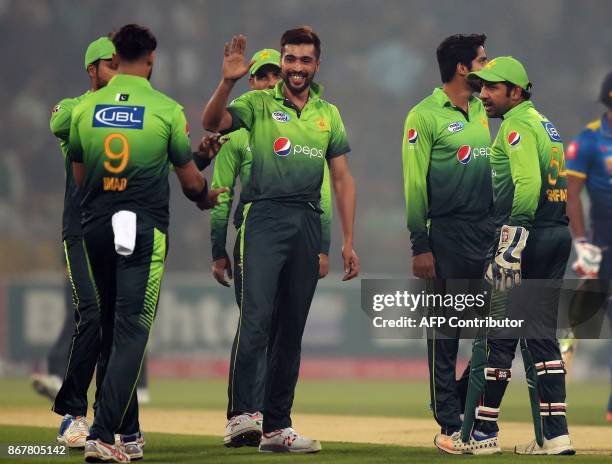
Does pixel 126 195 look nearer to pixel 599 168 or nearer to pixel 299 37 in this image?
pixel 299 37

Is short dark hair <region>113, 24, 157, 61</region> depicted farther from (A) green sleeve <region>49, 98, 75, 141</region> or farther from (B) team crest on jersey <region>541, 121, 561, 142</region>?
(B) team crest on jersey <region>541, 121, 561, 142</region>

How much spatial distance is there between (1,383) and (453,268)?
1161 cm

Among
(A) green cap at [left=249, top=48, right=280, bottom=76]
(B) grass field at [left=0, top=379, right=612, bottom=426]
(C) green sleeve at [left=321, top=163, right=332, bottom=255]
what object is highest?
(A) green cap at [left=249, top=48, right=280, bottom=76]

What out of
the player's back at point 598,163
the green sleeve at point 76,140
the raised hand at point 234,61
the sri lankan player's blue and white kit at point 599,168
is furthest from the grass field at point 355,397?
the green sleeve at point 76,140

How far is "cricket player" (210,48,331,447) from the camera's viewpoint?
803 cm

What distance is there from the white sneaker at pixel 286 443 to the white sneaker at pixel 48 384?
5.11 meters

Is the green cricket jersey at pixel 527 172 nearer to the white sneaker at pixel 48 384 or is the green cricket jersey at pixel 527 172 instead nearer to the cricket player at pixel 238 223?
the cricket player at pixel 238 223

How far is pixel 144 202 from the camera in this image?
681 cm

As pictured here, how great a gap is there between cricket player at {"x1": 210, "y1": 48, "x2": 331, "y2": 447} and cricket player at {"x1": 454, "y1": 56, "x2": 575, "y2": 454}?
1204 mm

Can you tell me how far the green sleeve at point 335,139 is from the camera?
8.05 metres

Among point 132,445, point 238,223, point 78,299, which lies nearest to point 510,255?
point 238,223

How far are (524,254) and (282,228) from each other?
4.62 ft

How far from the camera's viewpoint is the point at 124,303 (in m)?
6.78

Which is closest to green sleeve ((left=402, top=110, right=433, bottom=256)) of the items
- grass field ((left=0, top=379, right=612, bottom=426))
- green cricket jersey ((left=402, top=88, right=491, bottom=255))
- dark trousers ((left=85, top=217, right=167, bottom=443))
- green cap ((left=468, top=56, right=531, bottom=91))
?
green cricket jersey ((left=402, top=88, right=491, bottom=255))
